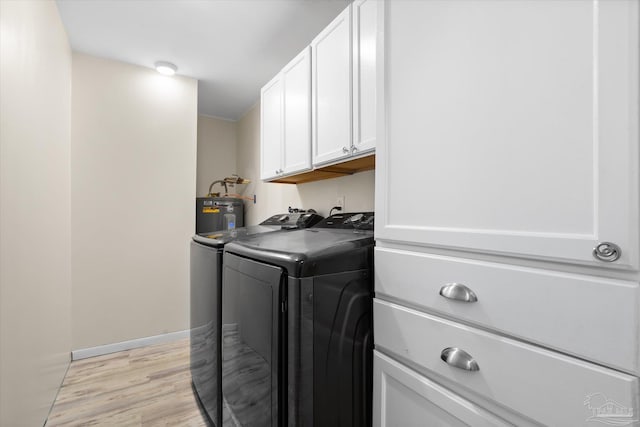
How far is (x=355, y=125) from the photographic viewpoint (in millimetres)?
1474

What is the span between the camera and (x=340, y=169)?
1.93m

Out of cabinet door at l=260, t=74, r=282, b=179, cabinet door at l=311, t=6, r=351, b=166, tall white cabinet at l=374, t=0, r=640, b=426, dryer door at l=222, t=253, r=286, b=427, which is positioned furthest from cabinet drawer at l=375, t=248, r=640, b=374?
cabinet door at l=260, t=74, r=282, b=179

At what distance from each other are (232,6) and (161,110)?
1368 mm

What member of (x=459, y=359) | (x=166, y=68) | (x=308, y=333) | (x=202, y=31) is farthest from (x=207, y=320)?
(x=166, y=68)

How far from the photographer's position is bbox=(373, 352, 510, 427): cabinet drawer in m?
0.79

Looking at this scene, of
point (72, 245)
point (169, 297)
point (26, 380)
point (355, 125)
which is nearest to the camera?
point (26, 380)

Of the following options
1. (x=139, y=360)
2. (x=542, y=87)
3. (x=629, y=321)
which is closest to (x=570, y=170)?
(x=542, y=87)

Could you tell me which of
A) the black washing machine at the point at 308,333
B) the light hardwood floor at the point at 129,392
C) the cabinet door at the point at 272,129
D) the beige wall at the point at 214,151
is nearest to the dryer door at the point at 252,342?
the black washing machine at the point at 308,333

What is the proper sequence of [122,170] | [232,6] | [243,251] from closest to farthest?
[243,251] < [232,6] < [122,170]

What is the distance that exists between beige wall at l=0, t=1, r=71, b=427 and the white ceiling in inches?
8.4

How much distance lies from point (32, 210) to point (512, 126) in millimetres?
2062

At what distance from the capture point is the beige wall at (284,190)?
197cm

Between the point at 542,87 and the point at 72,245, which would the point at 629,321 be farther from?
the point at 72,245

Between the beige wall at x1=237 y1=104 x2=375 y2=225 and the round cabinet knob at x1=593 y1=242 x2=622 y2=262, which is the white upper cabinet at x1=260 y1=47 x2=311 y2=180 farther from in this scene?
the round cabinet knob at x1=593 y1=242 x2=622 y2=262
